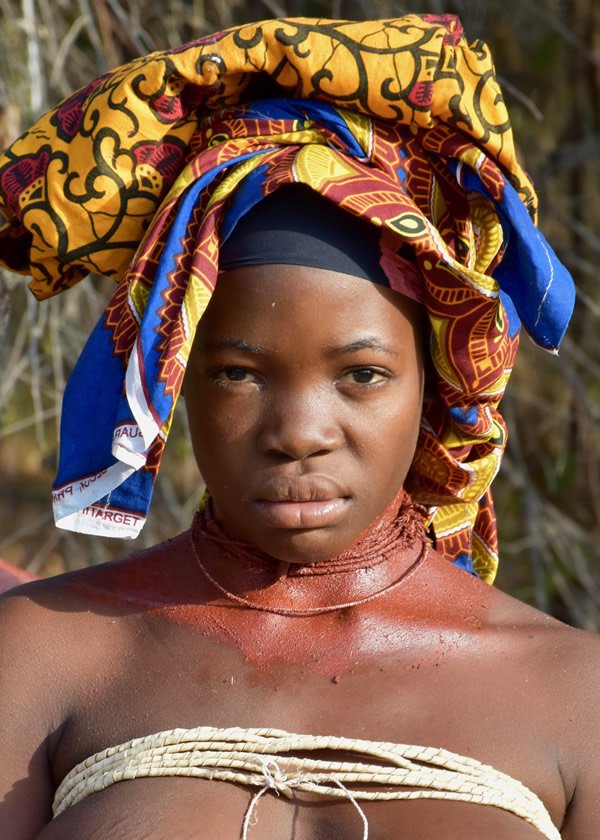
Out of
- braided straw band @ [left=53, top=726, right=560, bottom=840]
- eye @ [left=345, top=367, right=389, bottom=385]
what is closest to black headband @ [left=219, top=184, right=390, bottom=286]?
eye @ [left=345, top=367, right=389, bottom=385]

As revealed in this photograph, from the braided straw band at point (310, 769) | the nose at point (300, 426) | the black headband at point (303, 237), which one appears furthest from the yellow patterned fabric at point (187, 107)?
the braided straw band at point (310, 769)

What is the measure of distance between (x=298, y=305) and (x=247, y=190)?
0.57ft

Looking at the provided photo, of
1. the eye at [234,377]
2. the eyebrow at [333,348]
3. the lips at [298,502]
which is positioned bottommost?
the lips at [298,502]

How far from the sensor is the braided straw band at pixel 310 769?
1662 millimetres

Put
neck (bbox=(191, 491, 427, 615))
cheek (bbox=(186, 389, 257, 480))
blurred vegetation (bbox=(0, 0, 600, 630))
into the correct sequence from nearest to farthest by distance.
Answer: cheek (bbox=(186, 389, 257, 480)) < neck (bbox=(191, 491, 427, 615)) < blurred vegetation (bbox=(0, 0, 600, 630))

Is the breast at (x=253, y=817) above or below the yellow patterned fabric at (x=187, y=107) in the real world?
below

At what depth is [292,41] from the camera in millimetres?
1715

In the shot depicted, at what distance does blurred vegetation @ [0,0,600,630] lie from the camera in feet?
10.5

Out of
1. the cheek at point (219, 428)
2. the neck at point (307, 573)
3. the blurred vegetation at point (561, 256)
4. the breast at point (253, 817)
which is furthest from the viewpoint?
the blurred vegetation at point (561, 256)

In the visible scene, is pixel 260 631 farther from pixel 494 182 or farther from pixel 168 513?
pixel 168 513

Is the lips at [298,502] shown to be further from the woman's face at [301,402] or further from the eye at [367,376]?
the eye at [367,376]

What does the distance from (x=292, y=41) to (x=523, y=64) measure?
2904 millimetres

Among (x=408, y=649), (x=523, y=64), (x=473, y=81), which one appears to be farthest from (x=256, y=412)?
(x=523, y=64)

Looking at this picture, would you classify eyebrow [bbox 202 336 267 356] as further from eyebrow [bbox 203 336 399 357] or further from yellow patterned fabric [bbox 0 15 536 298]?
yellow patterned fabric [bbox 0 15 536 298]
